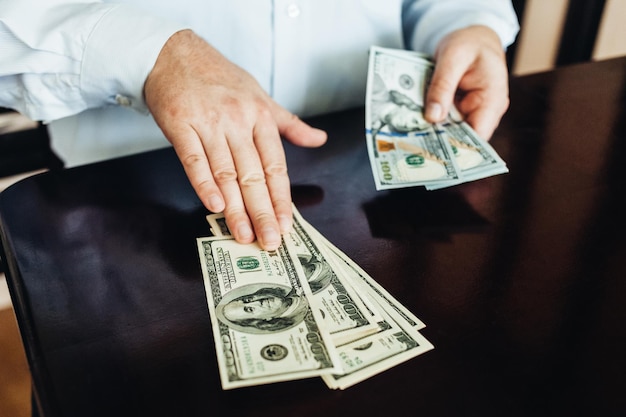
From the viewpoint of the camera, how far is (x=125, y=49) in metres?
0.79

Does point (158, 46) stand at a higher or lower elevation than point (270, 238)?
higher

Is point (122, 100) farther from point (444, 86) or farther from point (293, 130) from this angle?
point (444, 86)

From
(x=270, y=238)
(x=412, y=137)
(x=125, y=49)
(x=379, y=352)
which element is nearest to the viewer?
(x=379, y=352)

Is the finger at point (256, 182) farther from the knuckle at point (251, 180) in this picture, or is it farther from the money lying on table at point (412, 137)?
the money lying on table at point (412, 137)

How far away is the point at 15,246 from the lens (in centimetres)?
67

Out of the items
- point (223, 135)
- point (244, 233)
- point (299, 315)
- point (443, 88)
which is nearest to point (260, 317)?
point (299, 315)

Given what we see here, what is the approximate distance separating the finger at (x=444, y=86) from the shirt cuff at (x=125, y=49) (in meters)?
0.41

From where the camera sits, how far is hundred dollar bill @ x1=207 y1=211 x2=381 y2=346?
556 millimetres

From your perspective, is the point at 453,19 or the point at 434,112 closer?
the point at 434,112

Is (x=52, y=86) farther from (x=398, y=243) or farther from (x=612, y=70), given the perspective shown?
(x=612, y=70)

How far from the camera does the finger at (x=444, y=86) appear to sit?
3.05 feet

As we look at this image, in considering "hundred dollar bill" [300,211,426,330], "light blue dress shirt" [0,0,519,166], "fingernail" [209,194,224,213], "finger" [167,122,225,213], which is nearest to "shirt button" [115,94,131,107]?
"light blue dress shirt" [0,0,519,166]

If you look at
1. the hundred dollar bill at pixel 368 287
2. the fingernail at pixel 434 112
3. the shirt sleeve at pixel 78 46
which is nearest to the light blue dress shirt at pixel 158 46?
the shirt sleeve at pixel 78 46

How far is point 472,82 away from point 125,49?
55 cm
